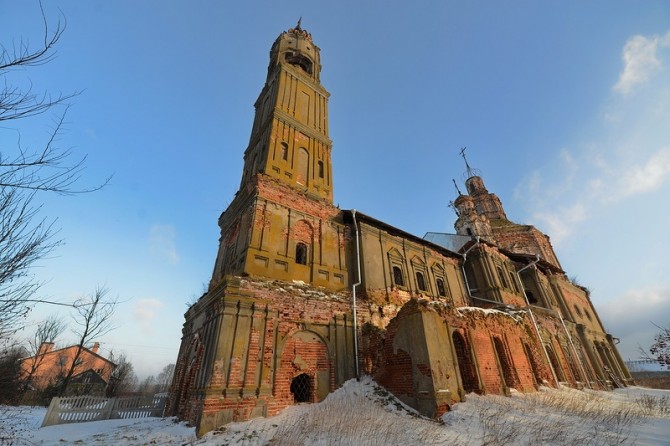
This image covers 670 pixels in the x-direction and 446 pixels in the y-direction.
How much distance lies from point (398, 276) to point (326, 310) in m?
6.03

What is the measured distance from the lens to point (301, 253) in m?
14.1

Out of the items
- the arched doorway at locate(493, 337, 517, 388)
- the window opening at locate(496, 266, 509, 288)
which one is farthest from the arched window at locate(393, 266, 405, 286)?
the window opening at locate(496, 266, 509, 288)

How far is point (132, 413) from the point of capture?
14031 millimetres

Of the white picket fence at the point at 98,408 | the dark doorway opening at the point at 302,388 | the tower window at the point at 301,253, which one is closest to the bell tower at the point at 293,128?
the tower window at the point at 301,253

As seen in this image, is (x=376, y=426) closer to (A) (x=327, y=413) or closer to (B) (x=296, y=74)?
(A) (x=327, y=413)

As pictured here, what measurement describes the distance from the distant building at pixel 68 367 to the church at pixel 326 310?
3050 centimetres

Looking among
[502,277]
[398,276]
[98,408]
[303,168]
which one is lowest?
[98,408]

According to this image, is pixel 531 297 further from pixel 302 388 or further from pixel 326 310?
pixel 302 388

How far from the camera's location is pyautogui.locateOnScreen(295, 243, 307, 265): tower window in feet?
45.5

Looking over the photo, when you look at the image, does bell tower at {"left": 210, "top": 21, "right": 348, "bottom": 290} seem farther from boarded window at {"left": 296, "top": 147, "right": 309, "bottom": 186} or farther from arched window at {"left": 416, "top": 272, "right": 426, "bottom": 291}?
arched window at {"left": 416, "top": 272, "right": 426, "bottom": 291}

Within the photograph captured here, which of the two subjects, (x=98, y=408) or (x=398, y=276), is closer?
(x=98, y=408)

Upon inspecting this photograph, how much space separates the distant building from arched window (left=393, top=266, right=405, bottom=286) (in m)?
33.5

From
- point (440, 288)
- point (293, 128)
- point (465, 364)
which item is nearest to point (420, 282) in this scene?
point (440, 288)

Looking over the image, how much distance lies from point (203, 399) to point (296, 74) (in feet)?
68.8
